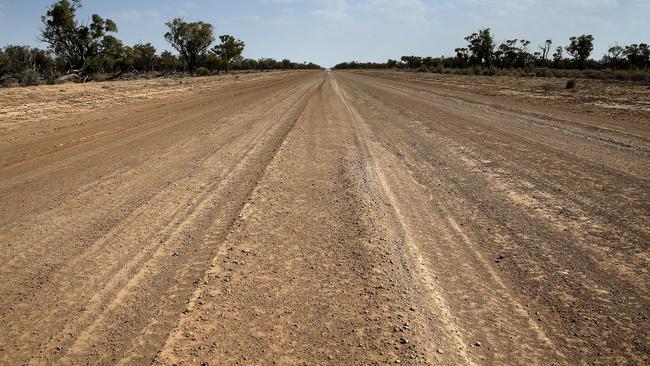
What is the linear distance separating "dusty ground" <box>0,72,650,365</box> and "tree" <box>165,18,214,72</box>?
205 ft

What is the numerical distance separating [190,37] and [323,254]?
228 feet

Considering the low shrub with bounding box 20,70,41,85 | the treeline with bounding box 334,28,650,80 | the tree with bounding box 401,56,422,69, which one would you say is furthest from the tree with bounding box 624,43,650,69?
the low shrub with bounding box 20,70,41,85

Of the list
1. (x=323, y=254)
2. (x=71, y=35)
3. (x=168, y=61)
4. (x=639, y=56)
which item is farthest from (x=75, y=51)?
(x=639, y=56)

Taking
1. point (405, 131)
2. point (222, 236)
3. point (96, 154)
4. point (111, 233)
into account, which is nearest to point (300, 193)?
point (222, 236)

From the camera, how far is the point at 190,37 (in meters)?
65.7

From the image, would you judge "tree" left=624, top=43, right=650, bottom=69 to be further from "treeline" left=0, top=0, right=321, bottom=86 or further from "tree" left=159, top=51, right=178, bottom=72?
"tree" left=159, top=51, right=178, bottom=72

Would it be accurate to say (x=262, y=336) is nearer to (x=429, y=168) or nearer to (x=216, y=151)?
(x=429, y=168)

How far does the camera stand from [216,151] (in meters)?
8.27

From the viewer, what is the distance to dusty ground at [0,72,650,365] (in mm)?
2887

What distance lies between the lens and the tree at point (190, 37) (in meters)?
64.7

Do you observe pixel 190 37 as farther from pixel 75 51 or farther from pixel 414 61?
pixel 414 61

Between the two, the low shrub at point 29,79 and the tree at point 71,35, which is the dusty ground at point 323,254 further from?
the tree at point 71,35

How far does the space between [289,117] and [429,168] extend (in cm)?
678

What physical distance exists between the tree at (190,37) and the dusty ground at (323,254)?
6259 centimetres
